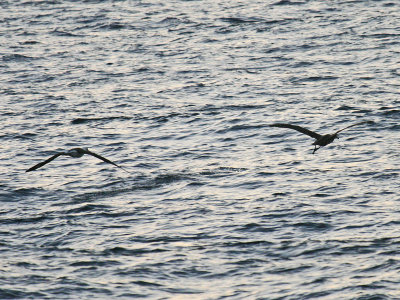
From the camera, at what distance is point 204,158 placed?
32.9 m

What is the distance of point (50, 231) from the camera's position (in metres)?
26.7

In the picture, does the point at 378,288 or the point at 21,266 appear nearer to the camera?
the point at 378,288

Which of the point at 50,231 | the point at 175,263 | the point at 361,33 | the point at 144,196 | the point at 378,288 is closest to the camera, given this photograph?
the point at 378,288

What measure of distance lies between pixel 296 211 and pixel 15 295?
9100 mm

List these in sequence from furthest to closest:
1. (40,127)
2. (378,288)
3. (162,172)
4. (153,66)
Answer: (153,66)
(40,127)
(162,172)
(378,288)

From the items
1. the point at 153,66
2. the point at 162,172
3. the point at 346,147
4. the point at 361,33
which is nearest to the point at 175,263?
the point at 162,172

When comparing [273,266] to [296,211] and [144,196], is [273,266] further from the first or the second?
[144,196]

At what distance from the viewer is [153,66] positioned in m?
46.6

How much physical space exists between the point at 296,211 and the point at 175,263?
199 inches

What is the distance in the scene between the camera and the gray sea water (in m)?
23.7

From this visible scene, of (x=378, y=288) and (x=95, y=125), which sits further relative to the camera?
(x=95, y=125)

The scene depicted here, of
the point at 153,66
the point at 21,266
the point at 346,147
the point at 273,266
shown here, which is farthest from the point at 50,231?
the point at 153,66

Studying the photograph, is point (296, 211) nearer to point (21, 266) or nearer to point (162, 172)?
point (162, 172)

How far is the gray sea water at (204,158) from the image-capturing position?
2372 cm
